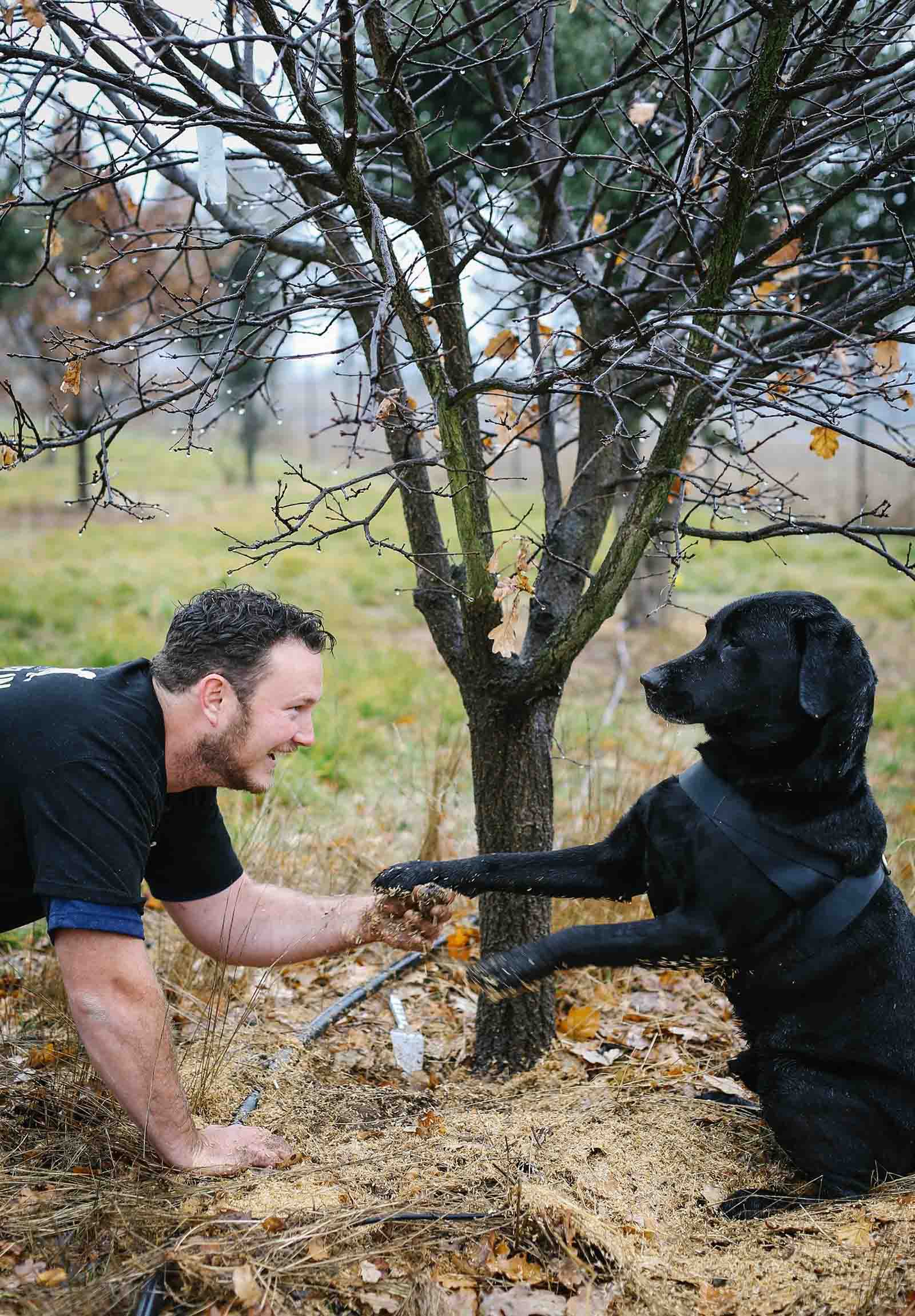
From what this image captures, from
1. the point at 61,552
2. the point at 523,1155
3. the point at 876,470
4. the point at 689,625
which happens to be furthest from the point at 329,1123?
the point at 876,470

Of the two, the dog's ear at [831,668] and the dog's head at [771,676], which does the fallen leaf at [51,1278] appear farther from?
the dog's ear at [831,668]

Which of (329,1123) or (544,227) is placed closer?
(329,1123)

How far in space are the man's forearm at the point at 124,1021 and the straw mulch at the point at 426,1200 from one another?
0.19 meters

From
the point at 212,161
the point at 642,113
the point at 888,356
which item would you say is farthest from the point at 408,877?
the point at 642,113

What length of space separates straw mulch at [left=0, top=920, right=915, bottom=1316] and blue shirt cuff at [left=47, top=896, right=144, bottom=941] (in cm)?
59

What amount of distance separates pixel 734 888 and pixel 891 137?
3.89m

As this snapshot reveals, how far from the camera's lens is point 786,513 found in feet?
8.50

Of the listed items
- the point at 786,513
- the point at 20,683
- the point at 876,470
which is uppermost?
the point at 876,470

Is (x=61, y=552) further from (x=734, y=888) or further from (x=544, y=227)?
(x=734, y=888)

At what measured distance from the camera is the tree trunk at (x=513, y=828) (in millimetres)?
3164

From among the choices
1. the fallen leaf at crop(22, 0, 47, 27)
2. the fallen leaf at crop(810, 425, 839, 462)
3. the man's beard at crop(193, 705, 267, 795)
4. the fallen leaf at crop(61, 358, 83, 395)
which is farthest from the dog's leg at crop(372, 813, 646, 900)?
the fallen leaf at crop(22, 0, 47, 27)

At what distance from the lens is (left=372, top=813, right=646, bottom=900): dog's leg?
8.79ft

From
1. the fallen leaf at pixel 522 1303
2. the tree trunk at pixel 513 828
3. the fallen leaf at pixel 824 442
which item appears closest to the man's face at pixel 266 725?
the tree trunk at pixel 513 828

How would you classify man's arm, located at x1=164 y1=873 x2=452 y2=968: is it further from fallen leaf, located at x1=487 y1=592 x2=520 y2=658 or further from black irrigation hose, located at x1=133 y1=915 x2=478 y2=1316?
fallen leaf, located at x1=487 y1=592 x2=520 y2=658
